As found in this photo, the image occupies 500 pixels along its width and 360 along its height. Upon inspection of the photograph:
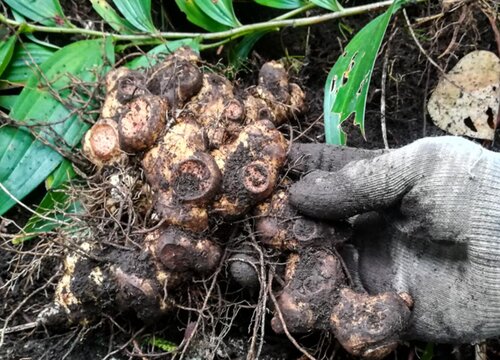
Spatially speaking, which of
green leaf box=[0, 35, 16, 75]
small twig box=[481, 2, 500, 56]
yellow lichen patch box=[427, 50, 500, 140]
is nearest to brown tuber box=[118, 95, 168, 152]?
green leaf box=[0, 35, 16, 75]

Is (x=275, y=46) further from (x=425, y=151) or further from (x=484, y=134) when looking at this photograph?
(x=425, y=151)

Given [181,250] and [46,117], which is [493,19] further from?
[46,117]

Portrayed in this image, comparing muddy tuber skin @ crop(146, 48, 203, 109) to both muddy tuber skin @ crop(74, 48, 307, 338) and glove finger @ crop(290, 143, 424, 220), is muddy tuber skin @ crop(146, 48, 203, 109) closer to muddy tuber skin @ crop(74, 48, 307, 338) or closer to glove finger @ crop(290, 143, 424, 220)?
muddy tuber skin @ crop(74, 48, 307, 338)

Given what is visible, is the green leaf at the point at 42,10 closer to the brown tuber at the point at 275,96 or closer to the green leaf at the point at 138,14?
the green leaf at the point at 138,14

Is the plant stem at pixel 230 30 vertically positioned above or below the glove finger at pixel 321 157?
above

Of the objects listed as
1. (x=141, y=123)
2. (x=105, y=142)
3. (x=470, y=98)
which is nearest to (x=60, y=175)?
(x=105, y=142)

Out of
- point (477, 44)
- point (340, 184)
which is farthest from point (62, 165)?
point (477, 44)

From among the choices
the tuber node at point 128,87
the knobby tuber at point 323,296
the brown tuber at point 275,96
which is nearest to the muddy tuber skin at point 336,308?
the knobby tuber at point 323,296
